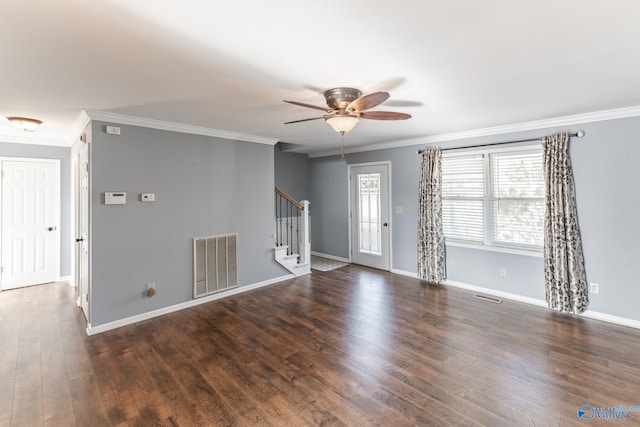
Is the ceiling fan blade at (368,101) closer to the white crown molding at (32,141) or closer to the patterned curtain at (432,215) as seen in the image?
the patterned curtain at (432,215)

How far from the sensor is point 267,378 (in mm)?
2482

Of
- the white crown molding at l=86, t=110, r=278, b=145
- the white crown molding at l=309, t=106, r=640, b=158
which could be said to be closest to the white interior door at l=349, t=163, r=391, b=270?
the white crown molding at l=309, t=106, r=640, b=158

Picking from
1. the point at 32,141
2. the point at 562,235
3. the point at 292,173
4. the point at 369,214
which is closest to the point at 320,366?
the point at 562,235

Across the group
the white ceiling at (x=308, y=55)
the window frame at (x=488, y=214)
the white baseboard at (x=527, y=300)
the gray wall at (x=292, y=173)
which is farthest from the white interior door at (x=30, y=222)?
the window frame at (x=488, y=214)

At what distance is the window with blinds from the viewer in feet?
13.3

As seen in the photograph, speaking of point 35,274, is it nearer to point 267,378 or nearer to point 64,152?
point 64,152

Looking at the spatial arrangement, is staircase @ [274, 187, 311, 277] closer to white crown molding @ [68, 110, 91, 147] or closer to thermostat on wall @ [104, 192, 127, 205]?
A: thermostat on wall @ [104, 192, 127, 205]

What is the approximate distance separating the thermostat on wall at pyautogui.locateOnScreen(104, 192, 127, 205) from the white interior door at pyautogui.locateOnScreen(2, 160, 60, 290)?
109 inches

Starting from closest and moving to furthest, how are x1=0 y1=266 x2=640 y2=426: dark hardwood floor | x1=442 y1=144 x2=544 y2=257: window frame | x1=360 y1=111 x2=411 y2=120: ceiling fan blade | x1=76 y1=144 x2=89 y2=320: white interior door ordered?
x1=0 y1=266 x2=640 y2=426: dark hardwood floor < x1=360 y1=111 x2=411 y2=120: ceiling fan blade < x1=76 y1=144 x2=89 y2=320: white interior door < x1=442 y1=144 x2=544 y2=257: window frame

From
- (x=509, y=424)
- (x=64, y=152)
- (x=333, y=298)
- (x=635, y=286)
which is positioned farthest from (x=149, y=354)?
(x=635, y=286)

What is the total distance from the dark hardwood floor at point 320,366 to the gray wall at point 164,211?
17.2 inches

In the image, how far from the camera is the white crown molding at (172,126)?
11.0ft

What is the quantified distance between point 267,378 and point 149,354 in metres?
1.29

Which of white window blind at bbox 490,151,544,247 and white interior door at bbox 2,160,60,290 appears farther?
white interior door at bbox 2,160,60,290
